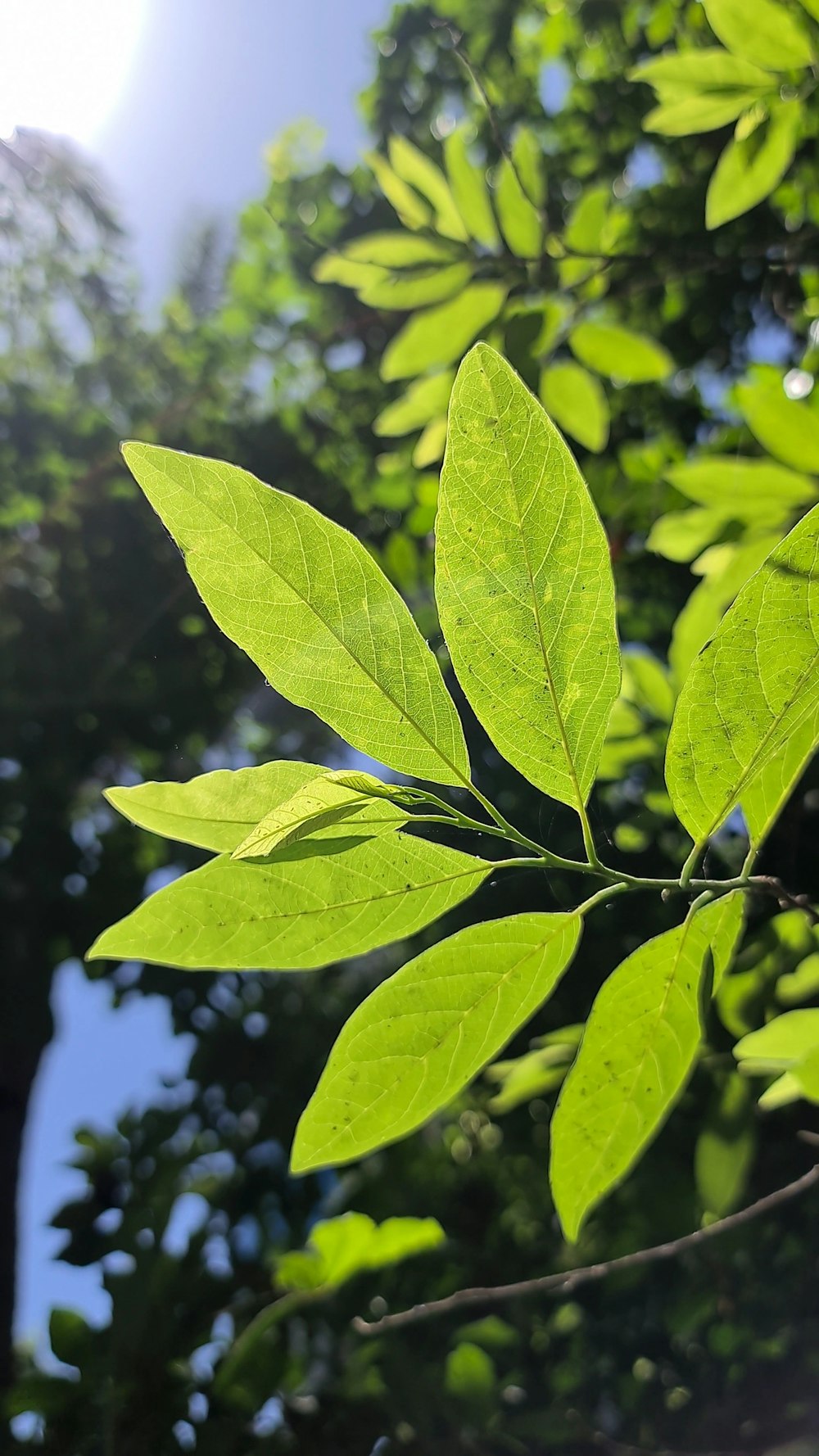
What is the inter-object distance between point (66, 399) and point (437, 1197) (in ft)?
11.4

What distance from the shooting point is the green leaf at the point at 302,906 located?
46cm

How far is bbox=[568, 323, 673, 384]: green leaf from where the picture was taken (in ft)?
3.67

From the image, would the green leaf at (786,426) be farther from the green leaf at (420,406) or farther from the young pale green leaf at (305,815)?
the young pale green leaf at (305,815)

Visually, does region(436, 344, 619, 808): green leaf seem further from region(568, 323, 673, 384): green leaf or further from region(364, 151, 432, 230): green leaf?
region(364, 151, 432, 230): green leaf

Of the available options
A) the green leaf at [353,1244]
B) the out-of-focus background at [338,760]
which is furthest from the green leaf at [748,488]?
the green leaf at [353,1244]

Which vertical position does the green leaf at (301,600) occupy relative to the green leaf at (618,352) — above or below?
above

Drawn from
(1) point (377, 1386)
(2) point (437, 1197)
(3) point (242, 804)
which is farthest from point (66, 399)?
(3) point (242, 804)

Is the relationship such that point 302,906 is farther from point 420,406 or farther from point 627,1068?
point 420,406

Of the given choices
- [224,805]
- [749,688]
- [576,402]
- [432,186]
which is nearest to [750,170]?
[576,402]

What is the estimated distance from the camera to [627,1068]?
0.48 meters

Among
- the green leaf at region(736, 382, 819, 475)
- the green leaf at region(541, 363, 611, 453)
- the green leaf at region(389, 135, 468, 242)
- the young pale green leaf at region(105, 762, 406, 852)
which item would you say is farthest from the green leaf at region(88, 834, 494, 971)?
the green leaf at region(389, 135, 468, 242)

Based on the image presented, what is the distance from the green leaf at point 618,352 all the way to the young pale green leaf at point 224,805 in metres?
0.87

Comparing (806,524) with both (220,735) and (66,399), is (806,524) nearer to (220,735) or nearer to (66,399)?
(220,735)

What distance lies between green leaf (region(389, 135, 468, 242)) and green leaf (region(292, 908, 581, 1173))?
3.51 feet
